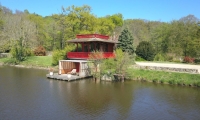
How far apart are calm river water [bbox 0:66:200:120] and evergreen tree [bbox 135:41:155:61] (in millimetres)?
17102

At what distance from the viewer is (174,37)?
43.8 meters

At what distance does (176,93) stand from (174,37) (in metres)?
28.7

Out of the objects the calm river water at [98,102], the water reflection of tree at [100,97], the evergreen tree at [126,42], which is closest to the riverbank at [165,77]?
the calm river water at [98,102]

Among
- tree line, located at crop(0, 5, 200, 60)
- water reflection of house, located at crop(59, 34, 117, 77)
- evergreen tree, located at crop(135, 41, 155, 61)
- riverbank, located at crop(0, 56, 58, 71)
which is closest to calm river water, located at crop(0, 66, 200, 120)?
water reflection of house, located at crop(59, 34, 117, 77)

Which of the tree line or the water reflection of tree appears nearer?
the water reflection of tree

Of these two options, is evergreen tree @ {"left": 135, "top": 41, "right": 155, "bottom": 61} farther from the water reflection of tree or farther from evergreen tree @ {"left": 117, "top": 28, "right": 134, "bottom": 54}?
the water reflection of tree

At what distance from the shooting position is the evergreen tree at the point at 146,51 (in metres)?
37.2

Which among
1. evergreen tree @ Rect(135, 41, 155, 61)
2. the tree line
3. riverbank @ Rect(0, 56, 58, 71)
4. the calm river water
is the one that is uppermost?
the tree line

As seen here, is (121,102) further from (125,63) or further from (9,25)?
(9,25)

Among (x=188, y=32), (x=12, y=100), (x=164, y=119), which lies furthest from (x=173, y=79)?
(x=188, y=32)

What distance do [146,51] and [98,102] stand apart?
2474cm

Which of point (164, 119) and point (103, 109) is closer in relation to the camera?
point (164, 119)

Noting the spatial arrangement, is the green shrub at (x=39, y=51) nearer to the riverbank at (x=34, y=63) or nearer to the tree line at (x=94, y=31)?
the tree line at (x=94, y=31)

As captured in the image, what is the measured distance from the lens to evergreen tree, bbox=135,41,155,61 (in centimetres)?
3725
